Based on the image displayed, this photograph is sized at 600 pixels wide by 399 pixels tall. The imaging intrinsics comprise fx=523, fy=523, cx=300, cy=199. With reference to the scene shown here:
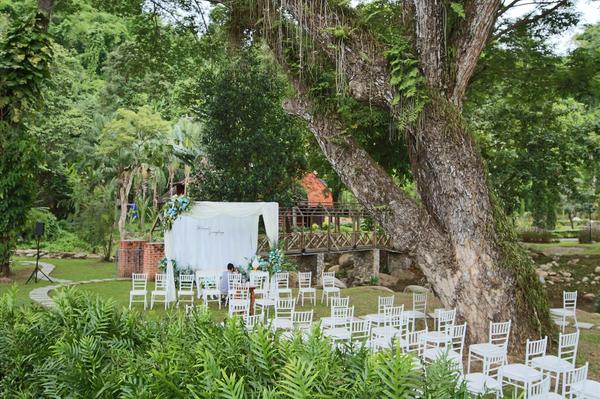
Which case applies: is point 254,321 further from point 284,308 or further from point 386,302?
point 386,302

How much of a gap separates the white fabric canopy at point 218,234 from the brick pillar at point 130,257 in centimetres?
402

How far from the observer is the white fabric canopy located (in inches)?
520

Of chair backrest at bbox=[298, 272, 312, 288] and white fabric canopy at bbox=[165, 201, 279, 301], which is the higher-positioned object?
white fabric canopy at bbox=[165, 201, 279, 301]

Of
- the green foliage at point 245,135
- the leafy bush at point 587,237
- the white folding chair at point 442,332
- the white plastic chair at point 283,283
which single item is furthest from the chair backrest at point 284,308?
the leafy bush at point 587,237

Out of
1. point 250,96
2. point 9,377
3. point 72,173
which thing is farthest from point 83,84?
point 9,377

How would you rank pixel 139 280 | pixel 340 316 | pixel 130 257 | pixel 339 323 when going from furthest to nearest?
pixel 130 257 → pixel 139 280 → pixel 340 316 → pixel 339 323

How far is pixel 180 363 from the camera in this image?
297 cm

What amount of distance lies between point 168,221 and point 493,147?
11.9 meters

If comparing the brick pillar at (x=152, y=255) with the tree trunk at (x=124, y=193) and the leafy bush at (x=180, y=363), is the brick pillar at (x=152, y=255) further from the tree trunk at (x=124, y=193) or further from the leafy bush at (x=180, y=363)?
the leafy bush at (x=180, y=363)

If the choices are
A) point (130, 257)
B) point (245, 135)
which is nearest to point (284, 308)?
point (130, 257)

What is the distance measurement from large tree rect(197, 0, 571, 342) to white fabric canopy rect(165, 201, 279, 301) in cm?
511

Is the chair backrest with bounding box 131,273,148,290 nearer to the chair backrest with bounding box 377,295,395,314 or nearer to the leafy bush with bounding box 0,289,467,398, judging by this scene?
the chair backrest with bounding box 377,295,395,314

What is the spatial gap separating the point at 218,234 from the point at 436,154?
7.22 metres

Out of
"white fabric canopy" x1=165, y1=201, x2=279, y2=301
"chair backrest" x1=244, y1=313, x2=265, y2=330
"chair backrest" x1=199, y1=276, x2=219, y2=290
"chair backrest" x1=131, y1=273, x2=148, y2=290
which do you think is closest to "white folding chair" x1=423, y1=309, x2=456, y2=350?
"chair backrest" x1=244, y1=313, x2=265, y2=330
